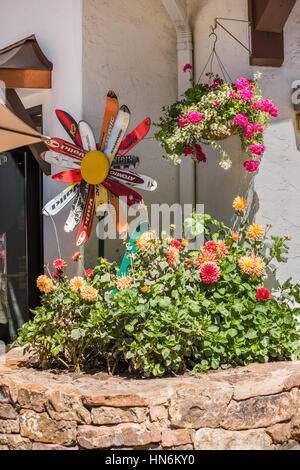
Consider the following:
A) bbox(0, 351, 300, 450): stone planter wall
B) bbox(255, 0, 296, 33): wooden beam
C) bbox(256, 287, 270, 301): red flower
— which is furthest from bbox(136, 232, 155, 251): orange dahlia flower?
bbox(255, 0, 296, 33): wooden beam

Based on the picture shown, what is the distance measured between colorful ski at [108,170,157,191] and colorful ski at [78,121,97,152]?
26cm

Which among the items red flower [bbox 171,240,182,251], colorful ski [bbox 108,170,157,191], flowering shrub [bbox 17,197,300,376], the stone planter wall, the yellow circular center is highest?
the yellow circular center

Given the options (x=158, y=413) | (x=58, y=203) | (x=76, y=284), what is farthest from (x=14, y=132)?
(x=158, y=413)

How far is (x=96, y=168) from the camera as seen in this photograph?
4031 mm

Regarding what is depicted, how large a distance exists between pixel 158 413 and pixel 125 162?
200 cm

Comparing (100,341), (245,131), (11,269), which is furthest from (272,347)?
(11,269)

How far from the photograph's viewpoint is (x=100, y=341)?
3.22 metres

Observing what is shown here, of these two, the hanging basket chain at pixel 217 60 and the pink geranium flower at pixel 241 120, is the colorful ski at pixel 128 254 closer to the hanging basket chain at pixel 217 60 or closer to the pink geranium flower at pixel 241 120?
the pink geranium flower at pixel 241 120

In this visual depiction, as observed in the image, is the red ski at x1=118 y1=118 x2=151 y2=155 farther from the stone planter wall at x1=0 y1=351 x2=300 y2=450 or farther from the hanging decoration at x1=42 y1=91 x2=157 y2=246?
the stone planter wall at x1=0 y1=351 x2=300 y2=450

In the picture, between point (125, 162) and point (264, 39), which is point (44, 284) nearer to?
point (125, 162)

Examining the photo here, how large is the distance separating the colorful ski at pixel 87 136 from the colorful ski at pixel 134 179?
26cm

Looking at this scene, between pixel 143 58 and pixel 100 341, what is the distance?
9.45 feet

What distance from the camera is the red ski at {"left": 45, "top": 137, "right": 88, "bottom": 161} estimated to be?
4.01 m
